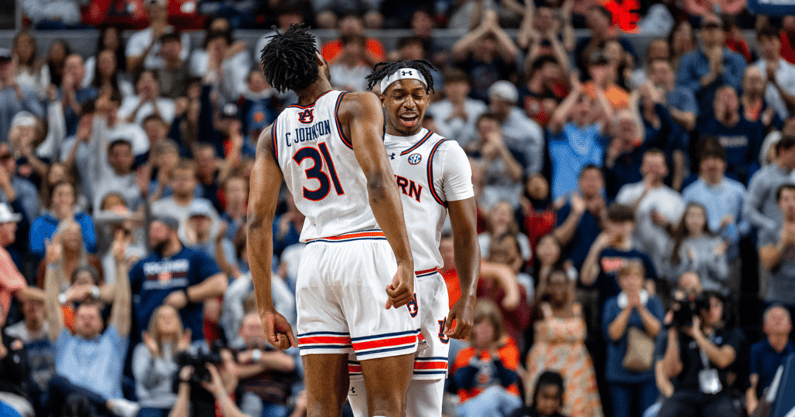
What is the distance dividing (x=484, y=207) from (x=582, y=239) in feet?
3.66

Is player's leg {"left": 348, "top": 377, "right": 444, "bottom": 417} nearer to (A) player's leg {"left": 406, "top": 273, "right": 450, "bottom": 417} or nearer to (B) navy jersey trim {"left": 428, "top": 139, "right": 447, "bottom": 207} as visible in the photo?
(A) player's leg {"left": 406, "top": 273, "right": 450, "bottom": 417}

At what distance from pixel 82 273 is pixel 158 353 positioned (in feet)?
3.83

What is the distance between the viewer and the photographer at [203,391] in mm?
8633

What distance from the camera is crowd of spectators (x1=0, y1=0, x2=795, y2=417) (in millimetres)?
9000

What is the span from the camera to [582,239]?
10.4 meters

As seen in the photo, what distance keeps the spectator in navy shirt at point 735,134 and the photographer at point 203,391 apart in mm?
6672

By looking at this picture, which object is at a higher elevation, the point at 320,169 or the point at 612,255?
the point at 320,169

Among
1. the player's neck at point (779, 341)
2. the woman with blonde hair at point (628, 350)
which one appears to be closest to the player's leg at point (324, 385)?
the woman with blonde hair at point (628, 350)

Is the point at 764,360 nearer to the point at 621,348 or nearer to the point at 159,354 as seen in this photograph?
the point at 621,348

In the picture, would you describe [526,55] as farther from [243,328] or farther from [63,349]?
[63,349]

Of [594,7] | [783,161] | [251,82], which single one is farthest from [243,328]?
[594,7]

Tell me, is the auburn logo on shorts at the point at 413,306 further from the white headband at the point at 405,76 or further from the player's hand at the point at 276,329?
the white headband at the point at 405,76

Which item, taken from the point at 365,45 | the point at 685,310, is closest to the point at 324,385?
the point at 685,310

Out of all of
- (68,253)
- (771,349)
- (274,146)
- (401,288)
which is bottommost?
(771,349)
